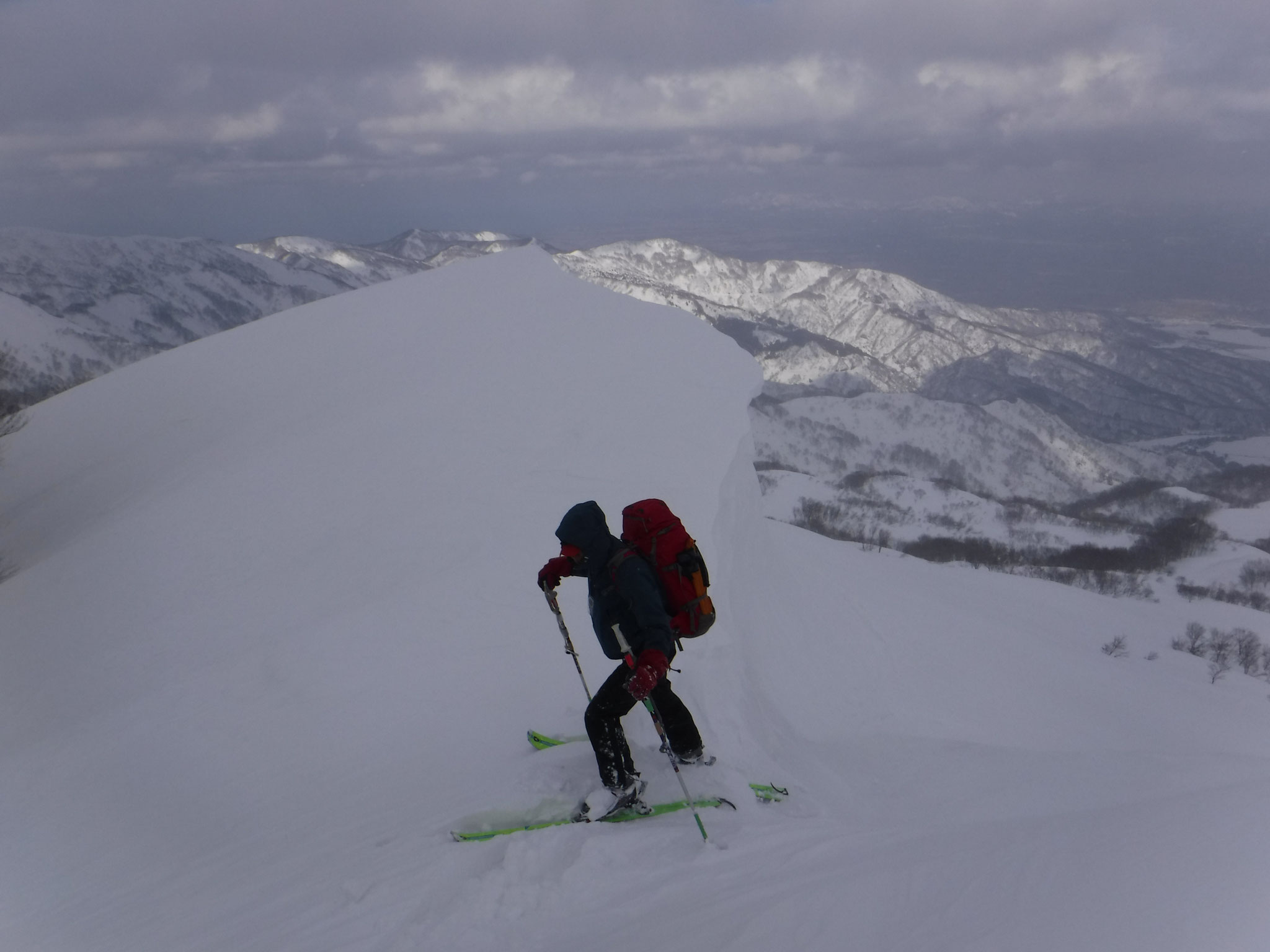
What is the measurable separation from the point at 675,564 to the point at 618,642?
75cm

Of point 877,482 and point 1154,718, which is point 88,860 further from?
point 877,482

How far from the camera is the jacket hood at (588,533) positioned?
511 cm

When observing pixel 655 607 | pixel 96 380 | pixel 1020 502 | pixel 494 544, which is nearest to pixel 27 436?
pixel 96 380

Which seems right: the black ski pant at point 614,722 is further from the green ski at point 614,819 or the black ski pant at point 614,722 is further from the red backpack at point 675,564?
the red backpack at point 675,564

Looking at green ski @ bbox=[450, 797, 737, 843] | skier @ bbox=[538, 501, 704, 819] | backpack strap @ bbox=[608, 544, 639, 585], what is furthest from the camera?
green ski @ bbox=[450, 797, 737, 843]

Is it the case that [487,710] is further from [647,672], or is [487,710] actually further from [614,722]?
[647,672]

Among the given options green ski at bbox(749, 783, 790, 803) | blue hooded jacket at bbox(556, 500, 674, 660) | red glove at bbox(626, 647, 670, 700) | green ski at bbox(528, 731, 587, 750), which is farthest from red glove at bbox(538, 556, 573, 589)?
Result: green ski at bbox(749, 783, 790, 803)

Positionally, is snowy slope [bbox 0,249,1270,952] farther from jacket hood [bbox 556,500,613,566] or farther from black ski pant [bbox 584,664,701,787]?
jacket hood [bbox 556,500,613,566]

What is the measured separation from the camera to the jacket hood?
201 inches

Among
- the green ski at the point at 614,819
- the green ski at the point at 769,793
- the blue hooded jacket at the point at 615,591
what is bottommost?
the green ski at the point at 769,793

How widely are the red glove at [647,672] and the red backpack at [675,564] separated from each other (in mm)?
339

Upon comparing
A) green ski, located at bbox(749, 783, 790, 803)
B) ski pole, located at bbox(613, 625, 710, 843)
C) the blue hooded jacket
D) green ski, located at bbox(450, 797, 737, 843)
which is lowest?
green ski, located at bbox(749, 783, 790, 803)

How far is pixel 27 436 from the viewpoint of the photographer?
21.2 m

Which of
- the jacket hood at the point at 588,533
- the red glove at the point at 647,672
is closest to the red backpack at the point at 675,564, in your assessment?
the jacket hood at the point at 588,533
